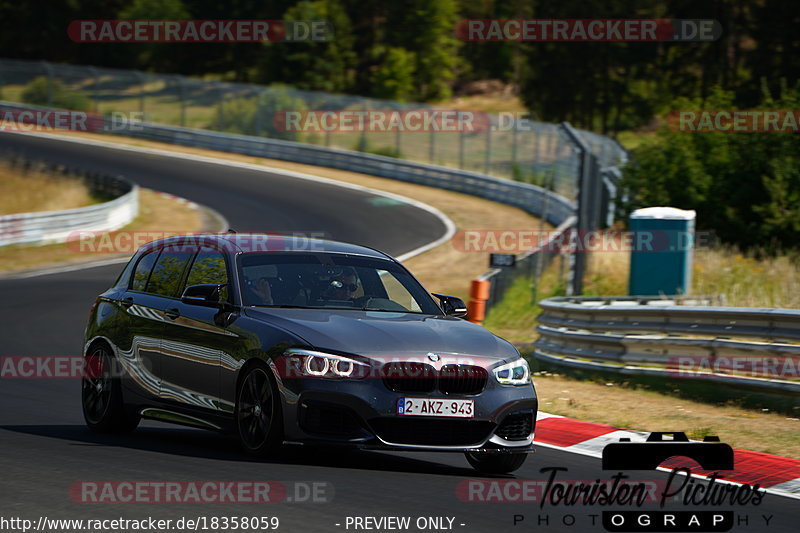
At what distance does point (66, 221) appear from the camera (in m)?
30.5

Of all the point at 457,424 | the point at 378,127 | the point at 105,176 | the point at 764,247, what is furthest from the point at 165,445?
the point at 378,127

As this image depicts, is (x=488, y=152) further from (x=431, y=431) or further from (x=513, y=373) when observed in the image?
(x=431, y=431)

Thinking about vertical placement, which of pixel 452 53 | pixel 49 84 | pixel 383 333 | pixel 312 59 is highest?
pixel 452 53

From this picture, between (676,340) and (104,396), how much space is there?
6.68 meters

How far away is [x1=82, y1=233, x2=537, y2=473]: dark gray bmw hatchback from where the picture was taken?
776 cm

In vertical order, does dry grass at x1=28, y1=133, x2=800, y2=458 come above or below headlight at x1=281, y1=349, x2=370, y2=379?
below

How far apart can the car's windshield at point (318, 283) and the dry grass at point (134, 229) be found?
18.7 meters

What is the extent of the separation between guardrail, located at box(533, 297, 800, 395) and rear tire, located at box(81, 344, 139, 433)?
20.7 feet

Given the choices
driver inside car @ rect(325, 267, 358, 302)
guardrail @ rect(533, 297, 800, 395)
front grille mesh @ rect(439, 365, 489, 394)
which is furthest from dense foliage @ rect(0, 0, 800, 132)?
front grille mesh @ rect(439, 365, 489, 394)

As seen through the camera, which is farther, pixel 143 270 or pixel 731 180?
pixel 731 180

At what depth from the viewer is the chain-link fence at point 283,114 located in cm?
4100

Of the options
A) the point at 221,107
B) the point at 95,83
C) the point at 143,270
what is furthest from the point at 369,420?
the point at 95,83

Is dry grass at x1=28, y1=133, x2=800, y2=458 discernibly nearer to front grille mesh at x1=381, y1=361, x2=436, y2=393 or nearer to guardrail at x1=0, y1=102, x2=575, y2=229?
guardrail at x1=0, y1=102, x2=575, y2=229

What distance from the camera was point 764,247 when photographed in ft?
77.6
